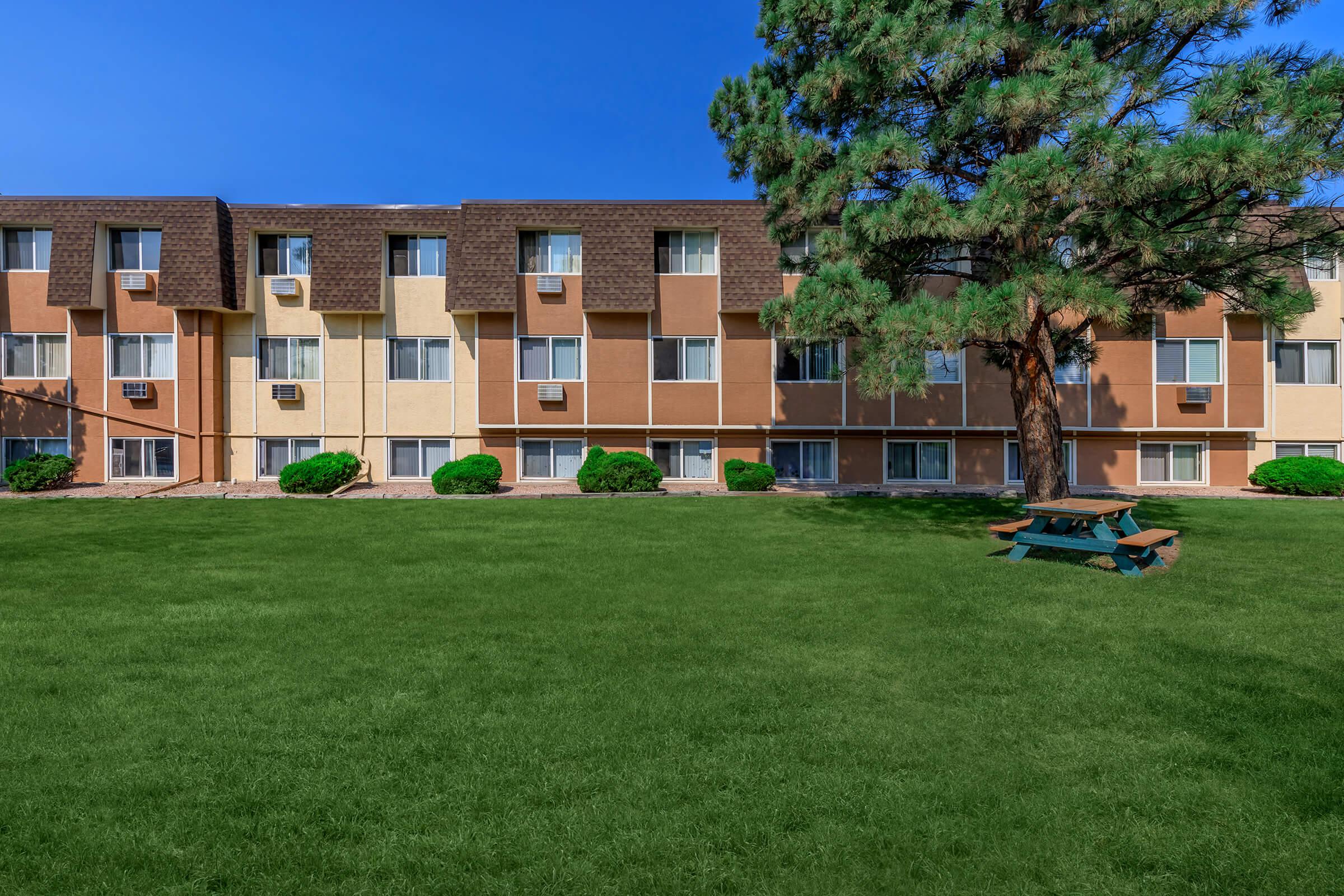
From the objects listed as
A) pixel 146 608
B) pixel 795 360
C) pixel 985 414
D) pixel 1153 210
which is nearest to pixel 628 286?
pixel 795 360

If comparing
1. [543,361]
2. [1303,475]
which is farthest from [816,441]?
[1303,475]

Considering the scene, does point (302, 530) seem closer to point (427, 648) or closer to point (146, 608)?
point (146, 608)

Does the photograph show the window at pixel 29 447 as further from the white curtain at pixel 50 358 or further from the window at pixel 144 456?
the white curtain at pixel 50 358

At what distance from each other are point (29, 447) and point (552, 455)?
1483 centimetres

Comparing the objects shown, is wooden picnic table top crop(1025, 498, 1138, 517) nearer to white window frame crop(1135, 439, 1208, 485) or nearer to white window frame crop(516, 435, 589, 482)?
white window frame crop(516, 435, 589, 482)

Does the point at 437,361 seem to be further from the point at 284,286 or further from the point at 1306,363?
the point at 1306,363

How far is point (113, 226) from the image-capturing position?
830 inches

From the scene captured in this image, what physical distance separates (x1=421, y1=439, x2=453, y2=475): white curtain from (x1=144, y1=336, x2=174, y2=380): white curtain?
7373 mm

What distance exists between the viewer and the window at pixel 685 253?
21625 mm

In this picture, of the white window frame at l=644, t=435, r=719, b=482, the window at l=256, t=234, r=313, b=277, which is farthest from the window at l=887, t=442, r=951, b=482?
the window at l=256, t=234, r=313, b=277

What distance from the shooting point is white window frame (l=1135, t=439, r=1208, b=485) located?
21766mm

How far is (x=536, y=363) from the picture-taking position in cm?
2152

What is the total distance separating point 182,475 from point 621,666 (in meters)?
21.1

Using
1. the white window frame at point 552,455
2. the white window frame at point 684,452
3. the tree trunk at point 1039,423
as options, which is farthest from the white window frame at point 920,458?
the tree trunk at point 1039,423
